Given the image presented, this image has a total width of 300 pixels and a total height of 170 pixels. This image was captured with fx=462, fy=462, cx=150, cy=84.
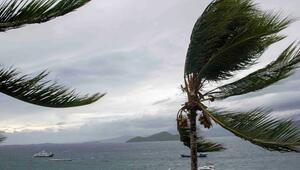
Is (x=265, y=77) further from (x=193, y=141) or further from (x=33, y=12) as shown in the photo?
Result: (x=33, y=12)

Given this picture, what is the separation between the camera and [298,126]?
26.5ft

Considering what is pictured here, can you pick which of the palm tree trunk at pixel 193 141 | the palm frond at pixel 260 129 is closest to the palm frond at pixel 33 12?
the palm frond at pixel 260 129

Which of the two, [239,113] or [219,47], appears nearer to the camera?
[239,113]

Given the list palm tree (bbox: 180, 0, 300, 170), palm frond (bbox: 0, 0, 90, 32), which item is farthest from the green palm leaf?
palm frond (bbox: 0, 0, 90, 32)

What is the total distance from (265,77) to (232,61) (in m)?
0.84

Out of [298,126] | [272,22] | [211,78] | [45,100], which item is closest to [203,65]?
[211,78]

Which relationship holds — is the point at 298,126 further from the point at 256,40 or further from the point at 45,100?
the point at 45,100

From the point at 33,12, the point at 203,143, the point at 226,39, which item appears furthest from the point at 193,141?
the point at 33,12

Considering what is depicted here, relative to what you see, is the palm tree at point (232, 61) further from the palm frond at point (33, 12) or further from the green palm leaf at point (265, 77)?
the palm frond at point (33, 12)

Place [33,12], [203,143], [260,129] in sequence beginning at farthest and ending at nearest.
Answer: [203,143] → [260,129] → [33,12]

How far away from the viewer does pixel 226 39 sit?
35.6ft

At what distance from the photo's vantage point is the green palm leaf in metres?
9.25

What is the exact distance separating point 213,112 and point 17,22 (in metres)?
7.76

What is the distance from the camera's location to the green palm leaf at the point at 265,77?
9.25 metres
